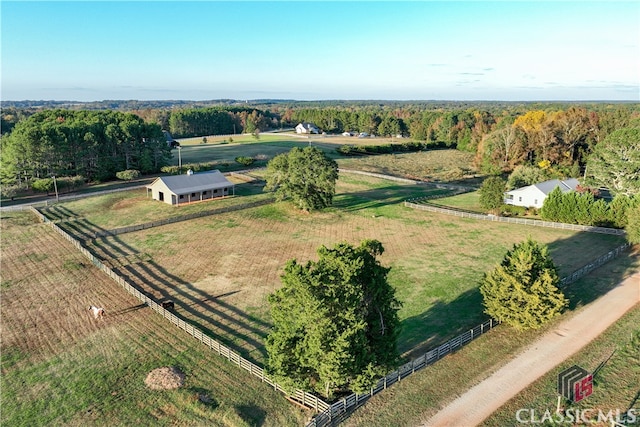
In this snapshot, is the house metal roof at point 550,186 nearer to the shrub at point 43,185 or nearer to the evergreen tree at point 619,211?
the evergreen tree at point 619,211

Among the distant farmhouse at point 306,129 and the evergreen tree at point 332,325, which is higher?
the distant farmhouse at point 306,129

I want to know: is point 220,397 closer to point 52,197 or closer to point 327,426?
point 327,426

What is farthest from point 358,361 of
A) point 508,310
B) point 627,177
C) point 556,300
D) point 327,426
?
point 627,177

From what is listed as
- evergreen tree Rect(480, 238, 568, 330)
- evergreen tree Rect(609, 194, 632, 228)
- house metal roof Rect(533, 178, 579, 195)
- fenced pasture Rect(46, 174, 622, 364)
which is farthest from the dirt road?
house metal roof Rect(533, 178, 579, 195)

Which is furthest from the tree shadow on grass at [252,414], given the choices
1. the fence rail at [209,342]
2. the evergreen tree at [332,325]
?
the evergreen tree at [332,325]

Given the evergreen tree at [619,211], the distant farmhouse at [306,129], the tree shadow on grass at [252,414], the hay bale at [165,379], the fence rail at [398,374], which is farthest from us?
the distant farmhouse at [306,129]

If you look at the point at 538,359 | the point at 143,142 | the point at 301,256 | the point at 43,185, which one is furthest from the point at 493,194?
the point at 43,185

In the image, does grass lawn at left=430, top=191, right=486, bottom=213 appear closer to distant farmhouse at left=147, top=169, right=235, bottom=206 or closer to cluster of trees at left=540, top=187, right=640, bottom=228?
cluster of trees at left=540, top=187, right=640, bottom=228
